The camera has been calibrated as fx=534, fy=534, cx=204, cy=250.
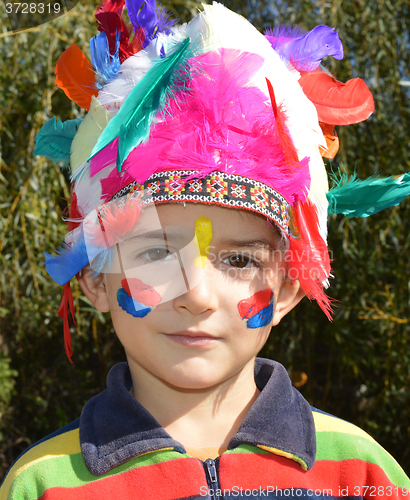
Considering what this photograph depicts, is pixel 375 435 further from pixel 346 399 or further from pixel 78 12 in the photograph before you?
pixel 78 12

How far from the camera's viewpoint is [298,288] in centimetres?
135

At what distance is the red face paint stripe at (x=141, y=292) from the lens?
1.14 m

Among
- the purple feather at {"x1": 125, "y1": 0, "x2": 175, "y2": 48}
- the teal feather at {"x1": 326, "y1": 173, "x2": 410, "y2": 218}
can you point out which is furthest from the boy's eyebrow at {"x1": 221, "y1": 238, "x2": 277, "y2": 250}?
the purple feather at {"x1": 125, "y1": 0, "x2": 175, "y2": 48}

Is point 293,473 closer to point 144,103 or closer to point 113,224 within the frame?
point 113,224

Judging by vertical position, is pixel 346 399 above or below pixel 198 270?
below

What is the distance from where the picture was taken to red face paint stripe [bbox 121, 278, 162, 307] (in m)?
1.14

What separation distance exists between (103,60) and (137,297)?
554 mm

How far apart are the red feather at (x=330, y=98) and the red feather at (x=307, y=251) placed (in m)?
0.28

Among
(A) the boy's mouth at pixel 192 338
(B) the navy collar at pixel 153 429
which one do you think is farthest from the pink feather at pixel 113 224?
(B) the navy collar at pixel 153 429

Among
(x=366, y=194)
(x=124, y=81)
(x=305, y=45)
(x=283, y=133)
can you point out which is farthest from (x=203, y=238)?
(x=305, y=45)

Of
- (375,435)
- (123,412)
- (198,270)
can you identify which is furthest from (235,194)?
(375,435)

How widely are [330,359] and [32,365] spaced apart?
125 centimetres

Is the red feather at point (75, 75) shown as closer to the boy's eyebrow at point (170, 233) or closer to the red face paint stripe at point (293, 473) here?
the boy's eyebrow at point (170, 233)

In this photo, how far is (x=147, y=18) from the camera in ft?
3.97
